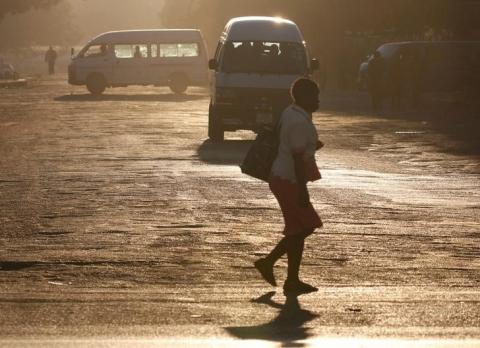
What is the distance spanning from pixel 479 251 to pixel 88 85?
4365 centimetres

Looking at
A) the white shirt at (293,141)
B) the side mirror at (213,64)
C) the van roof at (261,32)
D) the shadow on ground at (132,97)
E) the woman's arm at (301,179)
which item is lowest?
the shadow on ground at (132,97)

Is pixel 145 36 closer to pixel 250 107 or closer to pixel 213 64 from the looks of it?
pixel 213 64

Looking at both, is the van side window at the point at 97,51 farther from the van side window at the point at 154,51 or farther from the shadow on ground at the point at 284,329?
the shadow on ground at the point at 284,329

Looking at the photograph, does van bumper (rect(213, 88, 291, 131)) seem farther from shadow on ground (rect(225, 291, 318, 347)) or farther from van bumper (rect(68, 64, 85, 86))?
van bumper (rect(68, 64, 85, 86))

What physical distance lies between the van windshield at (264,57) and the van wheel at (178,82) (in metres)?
27.6

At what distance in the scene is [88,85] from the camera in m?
55.7

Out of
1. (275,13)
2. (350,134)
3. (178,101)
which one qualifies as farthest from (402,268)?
(275,13)

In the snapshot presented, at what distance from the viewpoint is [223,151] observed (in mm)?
26031

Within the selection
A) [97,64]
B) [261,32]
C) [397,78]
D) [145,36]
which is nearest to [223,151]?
[261,32]

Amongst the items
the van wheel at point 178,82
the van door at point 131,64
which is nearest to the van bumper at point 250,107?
the van door at point 131,64

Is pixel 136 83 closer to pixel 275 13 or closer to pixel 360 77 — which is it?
pixel 360 77

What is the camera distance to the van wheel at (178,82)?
186ft

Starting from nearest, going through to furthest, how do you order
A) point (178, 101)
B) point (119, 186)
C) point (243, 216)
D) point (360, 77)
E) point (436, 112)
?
point (243, 216), point (119, 186), point (436, 112), point (178, 101), point (360, 77)

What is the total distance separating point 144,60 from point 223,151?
101 ft
